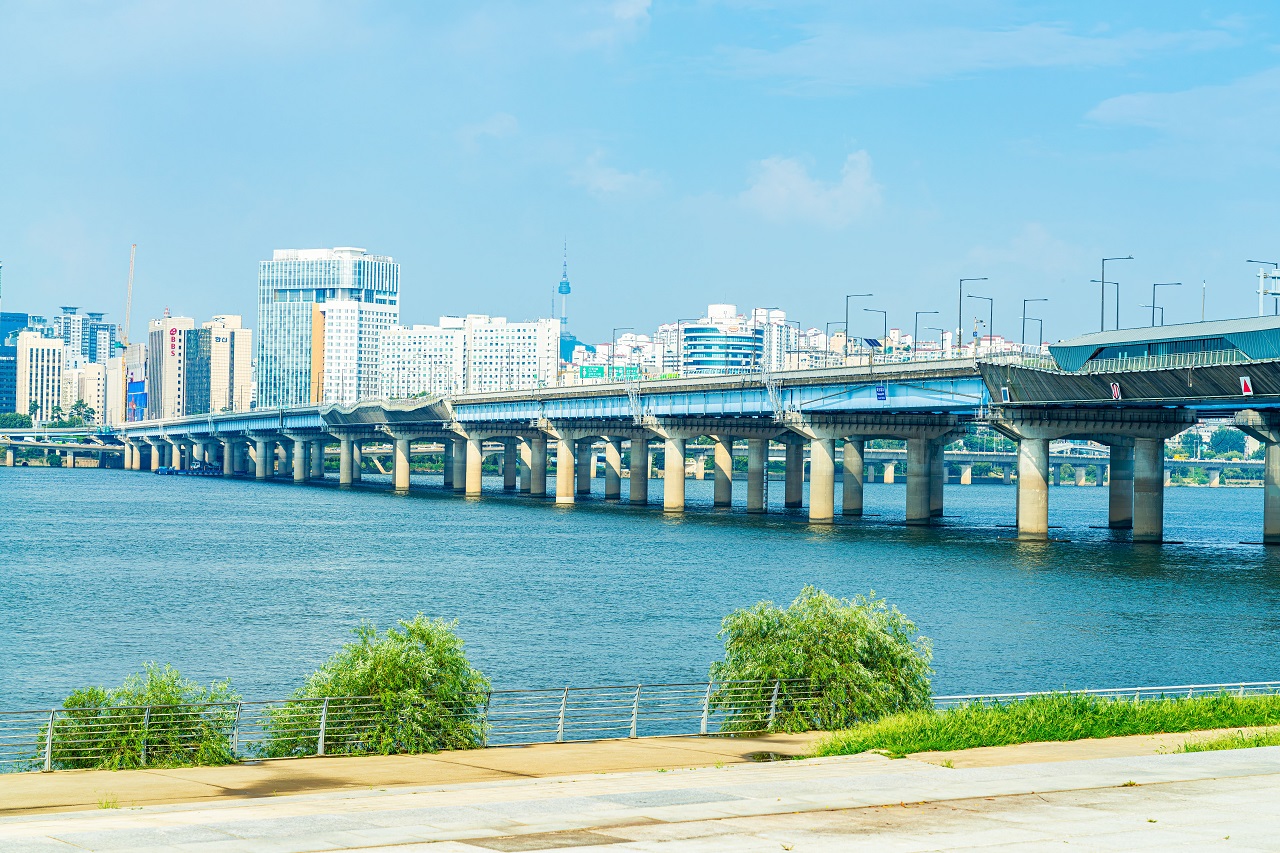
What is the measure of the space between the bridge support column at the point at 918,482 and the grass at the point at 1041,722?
109 m

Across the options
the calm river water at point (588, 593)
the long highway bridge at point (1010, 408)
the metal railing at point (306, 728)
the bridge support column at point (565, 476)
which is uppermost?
the long highway bridge at point (1010, 408)

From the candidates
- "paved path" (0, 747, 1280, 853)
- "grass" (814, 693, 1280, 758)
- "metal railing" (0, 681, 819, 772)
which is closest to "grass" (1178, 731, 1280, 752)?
"grass" (814, 693, 1280, 758)

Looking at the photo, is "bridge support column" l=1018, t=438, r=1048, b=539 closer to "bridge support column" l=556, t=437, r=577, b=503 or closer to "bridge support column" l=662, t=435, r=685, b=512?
"bridge support column" l=662, t=435, r=685, b=512

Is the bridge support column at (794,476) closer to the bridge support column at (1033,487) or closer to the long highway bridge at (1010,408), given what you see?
the long highway bridge at (1010,408)

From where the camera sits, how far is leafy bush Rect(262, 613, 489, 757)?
35344 mm

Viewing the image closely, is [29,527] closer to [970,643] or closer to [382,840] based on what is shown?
[970,643]

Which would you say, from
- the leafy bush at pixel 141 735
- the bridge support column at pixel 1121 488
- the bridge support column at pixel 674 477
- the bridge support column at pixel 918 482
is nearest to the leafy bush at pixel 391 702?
the leafy bush at pixel 141 735

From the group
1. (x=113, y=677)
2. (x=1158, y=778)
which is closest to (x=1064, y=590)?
(x=113, y=677)

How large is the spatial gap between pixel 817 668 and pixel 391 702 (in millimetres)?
11029

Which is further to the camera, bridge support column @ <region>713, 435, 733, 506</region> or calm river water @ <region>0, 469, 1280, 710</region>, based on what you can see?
bridge support column @ <region>713, 435, 733, 506</region>

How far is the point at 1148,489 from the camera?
125 metres

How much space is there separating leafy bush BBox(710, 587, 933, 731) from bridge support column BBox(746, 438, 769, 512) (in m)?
129

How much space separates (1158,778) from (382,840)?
50.2 feet

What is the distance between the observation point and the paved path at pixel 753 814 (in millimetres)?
23797
